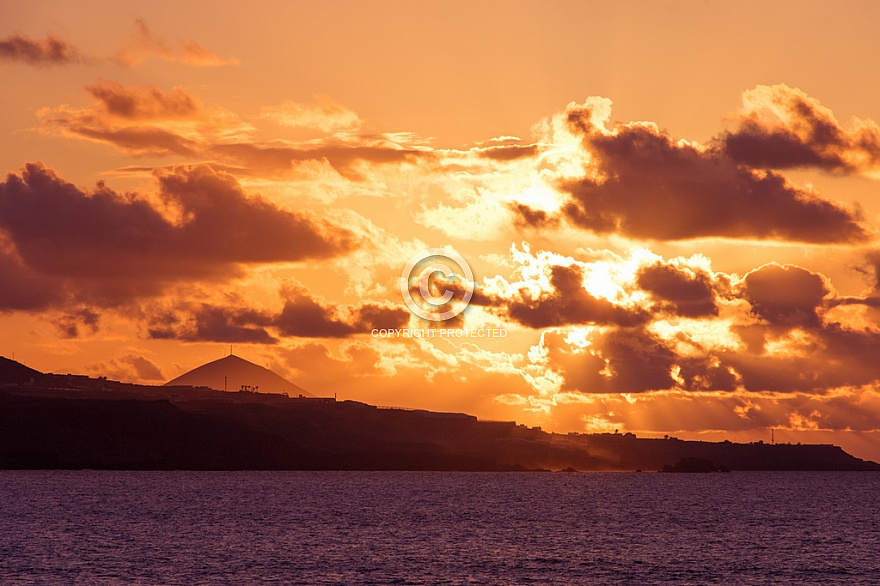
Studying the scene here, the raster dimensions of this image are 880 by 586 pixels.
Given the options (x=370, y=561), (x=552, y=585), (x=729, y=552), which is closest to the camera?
(x=552, y=585)

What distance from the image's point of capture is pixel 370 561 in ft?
472

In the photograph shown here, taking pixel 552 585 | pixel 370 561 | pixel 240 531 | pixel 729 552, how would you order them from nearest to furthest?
1. pixel 552 585
2. pixel 370 561
3. pixel 729 552
4. pixel 240 531

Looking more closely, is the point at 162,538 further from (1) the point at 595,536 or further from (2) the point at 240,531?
(1) the point at 595,536

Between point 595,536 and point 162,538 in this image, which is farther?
point 595,536

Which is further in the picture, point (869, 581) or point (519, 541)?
point (519, 541)

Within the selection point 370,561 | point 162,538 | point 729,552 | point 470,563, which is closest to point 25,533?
point 162,538

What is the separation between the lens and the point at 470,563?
474 ft

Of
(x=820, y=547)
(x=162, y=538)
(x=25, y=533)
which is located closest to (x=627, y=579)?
(x=820, y=547)

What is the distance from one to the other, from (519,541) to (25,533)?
2920 inches

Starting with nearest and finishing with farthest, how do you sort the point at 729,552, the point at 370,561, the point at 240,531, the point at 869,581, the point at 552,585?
the point at 552,585
the point at 869,581
the point at 370,561
the point at 729,552
the point at 240,531

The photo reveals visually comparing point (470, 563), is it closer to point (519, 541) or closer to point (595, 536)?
point (519, 541)

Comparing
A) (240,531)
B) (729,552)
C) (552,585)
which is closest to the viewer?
(552,585)

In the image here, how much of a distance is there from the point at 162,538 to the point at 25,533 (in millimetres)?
20705

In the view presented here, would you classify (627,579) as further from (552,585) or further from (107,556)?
(107,556)
